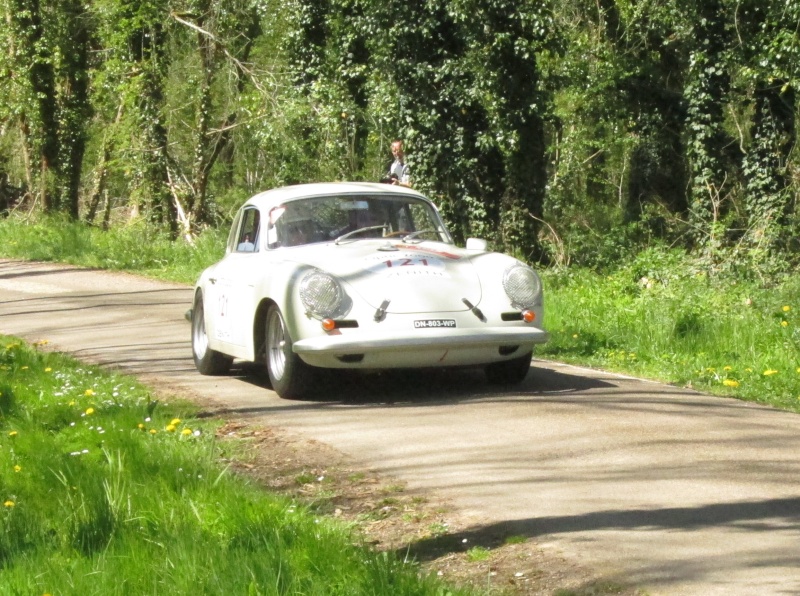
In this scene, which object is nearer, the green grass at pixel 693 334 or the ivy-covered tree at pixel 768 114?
the green grass at pixel 693 334

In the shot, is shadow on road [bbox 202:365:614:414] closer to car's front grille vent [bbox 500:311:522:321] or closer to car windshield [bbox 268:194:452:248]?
car's front grille vent [bbox 500:311:522:321]

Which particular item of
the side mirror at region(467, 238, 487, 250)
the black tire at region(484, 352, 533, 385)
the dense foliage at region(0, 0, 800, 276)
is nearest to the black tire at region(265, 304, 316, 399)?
the black tire at region(484, 352, 533, 385)

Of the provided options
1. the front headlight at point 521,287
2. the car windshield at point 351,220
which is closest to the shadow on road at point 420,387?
the front headlight at point 521,287

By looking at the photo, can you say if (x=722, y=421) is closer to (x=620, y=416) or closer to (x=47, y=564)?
(x=620, y=416)

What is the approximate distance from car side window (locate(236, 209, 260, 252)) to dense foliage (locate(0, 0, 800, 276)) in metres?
9.26

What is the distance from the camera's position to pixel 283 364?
934cm

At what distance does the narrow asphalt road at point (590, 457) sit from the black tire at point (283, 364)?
0.13m

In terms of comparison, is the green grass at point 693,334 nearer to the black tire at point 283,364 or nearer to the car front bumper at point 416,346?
the car front bumper at point 416,346

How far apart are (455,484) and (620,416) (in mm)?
2169

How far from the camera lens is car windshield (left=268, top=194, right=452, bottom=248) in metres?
10.2

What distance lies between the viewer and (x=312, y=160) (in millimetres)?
24812

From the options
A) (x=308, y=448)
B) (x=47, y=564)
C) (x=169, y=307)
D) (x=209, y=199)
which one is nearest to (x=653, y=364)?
(x=308, y=448)

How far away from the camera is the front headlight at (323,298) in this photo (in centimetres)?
886

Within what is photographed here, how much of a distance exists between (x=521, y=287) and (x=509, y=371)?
74cm
